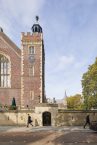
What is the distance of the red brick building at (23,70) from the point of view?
56.3 m

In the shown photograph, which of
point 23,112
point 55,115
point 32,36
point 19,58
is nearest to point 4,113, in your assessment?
point 23,112

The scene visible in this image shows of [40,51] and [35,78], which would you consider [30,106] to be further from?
[40,51]

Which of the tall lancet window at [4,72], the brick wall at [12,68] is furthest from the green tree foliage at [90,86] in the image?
the tall lancet window at [4,72]

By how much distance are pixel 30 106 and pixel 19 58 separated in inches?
320

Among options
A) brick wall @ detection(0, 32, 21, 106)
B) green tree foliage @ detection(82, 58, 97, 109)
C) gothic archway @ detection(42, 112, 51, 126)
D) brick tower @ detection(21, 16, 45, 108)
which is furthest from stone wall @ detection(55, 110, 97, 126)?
brick wall @ detection(0, 32, 21, 106)

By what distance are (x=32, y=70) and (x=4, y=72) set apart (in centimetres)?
461

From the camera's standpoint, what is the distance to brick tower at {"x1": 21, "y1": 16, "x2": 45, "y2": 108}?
56.2 meters

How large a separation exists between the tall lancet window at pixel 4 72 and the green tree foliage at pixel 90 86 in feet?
42.8

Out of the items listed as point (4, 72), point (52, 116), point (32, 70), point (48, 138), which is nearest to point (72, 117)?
point (52, 116)

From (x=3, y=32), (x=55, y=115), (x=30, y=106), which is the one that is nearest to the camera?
(x=55, y=115)

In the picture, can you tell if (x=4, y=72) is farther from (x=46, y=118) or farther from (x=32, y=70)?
(x=46, y=118)

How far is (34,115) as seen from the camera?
47875mm

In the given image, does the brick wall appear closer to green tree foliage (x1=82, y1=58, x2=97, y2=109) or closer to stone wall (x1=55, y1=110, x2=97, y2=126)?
stone wall (x1=55, y1=110, x2=97, y2=126)

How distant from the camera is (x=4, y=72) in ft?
190
